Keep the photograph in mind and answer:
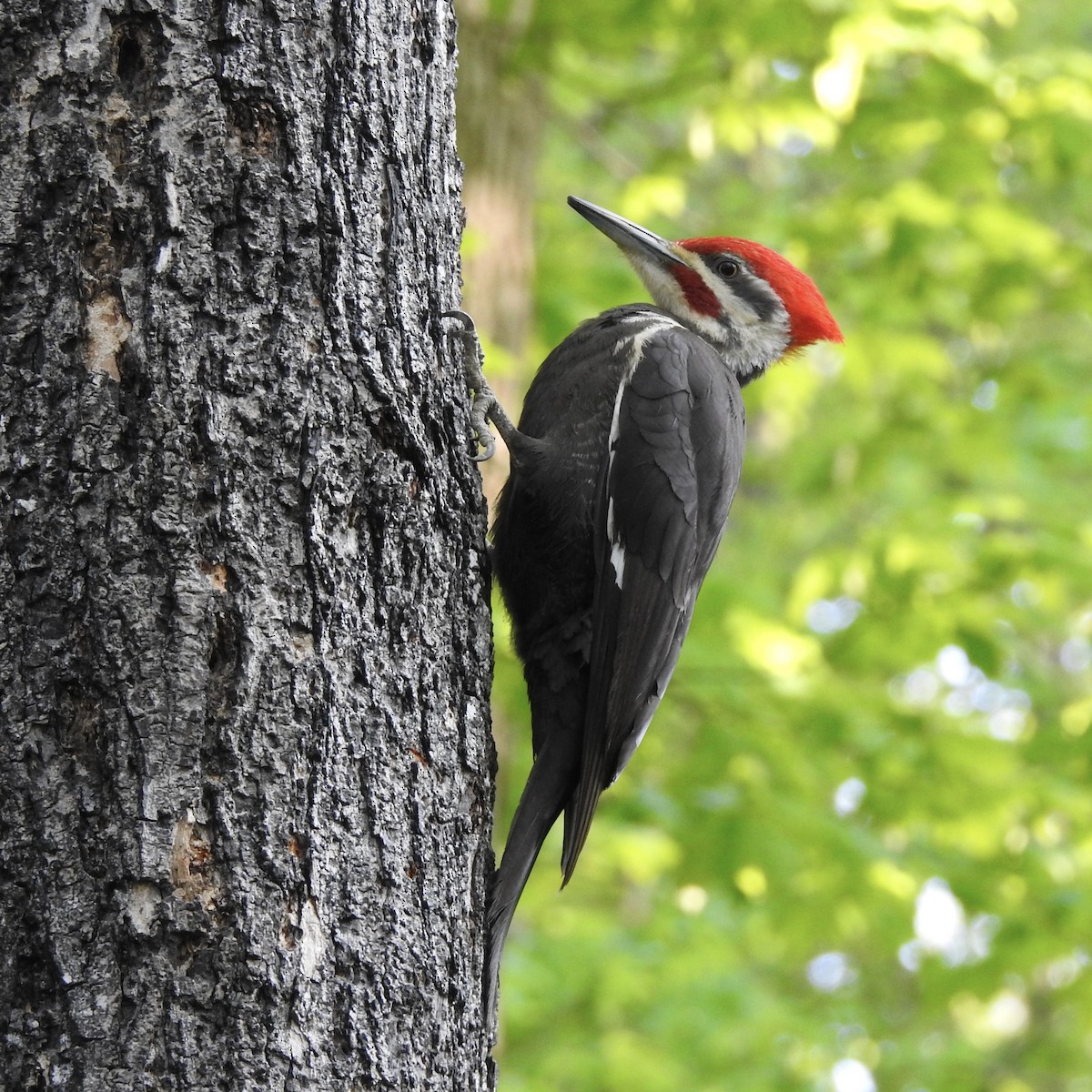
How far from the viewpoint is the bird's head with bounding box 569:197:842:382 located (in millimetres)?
3434

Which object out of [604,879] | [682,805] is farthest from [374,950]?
[604,879]

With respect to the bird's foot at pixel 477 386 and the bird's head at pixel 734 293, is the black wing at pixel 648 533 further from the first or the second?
the bird's head at pixel 734 293

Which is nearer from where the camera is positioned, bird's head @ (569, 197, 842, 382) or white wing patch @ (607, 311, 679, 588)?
white wing patch @ (607, 311, 679, 588)

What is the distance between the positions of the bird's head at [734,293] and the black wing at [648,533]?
56 cm

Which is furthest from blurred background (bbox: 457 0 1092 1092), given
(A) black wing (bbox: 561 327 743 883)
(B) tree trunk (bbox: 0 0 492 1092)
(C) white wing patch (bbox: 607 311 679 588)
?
(B) tree trunk (bbox: 0 0 492 1092)

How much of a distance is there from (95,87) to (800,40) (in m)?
3.24

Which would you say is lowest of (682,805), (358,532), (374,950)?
(682,805)

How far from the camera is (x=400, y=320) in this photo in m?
1.86

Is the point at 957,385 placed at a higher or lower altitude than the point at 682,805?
higher

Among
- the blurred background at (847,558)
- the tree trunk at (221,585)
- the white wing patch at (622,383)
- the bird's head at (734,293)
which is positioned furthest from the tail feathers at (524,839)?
the blurred background at (847,558)

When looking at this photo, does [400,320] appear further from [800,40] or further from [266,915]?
[800,40]

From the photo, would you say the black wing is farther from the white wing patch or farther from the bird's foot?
the bird's foot

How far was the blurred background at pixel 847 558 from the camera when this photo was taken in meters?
4.33

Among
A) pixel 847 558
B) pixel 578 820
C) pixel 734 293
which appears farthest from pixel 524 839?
pixel 847 558
